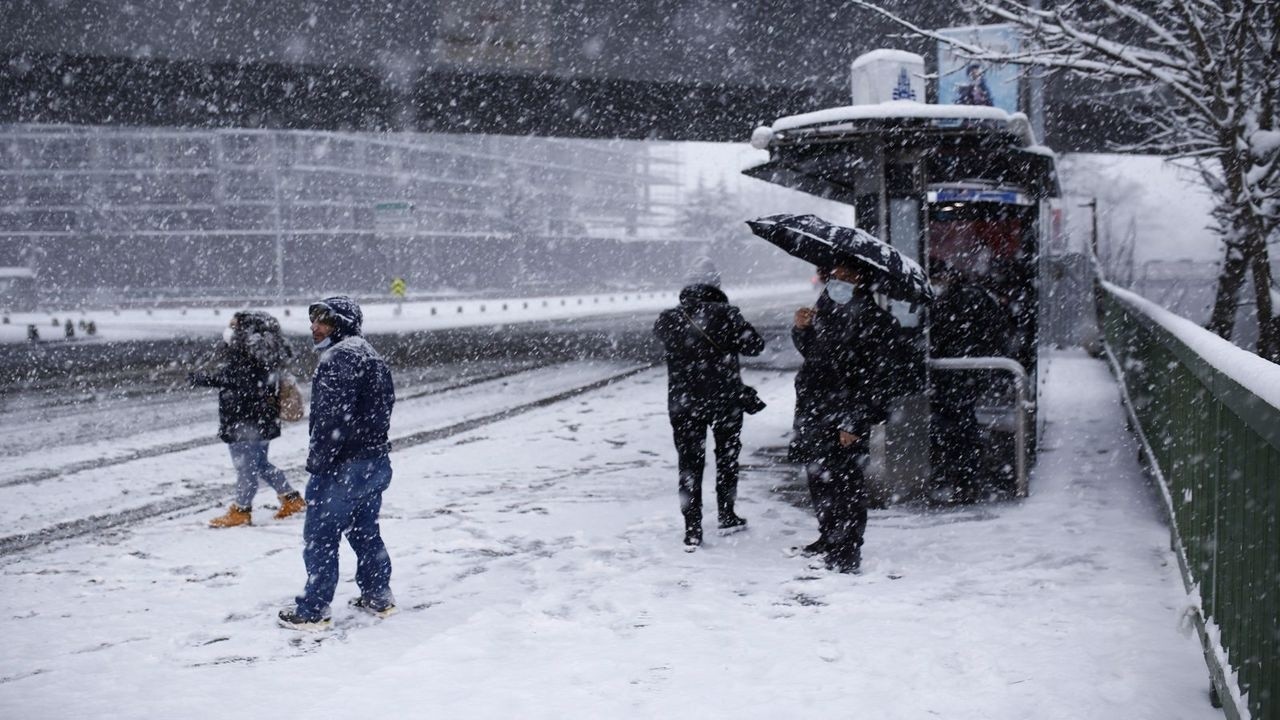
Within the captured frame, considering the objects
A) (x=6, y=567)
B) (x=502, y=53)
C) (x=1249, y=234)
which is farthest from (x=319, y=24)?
(x=1249, y=234)

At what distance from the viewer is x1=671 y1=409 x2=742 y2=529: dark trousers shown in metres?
6.70

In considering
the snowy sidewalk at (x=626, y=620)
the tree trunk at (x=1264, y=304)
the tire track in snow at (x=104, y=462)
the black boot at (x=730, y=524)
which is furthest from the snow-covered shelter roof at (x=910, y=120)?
the tire track in snow at (x=104, y=462)

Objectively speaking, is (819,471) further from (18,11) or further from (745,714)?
(18,11)

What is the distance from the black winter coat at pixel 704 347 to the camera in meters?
6.62

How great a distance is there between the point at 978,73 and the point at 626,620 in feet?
19.7

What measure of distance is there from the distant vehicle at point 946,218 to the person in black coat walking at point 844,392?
5.36ft

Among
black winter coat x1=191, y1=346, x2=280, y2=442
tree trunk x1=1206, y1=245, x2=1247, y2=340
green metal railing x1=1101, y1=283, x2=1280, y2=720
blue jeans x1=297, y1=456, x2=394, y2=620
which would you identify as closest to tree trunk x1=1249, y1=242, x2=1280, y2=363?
tree trunk x1=1206, y1=245, x2=1247, y2=340

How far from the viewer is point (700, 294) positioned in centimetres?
668

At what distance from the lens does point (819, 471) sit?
622 centimetres

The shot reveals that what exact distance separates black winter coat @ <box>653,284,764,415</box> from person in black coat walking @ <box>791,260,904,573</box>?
565 mm

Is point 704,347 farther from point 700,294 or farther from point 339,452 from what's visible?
point 339,452

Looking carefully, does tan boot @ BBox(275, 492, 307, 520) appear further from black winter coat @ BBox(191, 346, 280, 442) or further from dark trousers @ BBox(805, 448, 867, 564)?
dark trousers @ BBox(805, 448, 867, 564)

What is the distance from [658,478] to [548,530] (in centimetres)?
203

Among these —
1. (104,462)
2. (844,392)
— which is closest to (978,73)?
(844,392)
